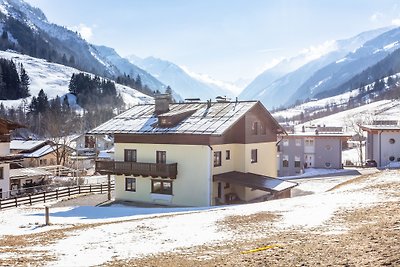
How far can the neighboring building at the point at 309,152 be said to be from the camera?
232 feet

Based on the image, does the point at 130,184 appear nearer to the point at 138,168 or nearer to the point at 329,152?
the point at 138,168

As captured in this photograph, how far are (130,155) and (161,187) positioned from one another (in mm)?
4301

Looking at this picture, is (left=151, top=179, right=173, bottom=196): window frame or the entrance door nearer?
(left=151, top=179, right=173, bottom=196): window frame

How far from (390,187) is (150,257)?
1739 cm

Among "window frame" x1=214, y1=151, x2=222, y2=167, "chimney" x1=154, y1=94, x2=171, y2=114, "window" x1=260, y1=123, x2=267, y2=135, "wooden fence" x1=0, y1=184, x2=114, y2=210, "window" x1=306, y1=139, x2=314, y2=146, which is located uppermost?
"chimney" x1=154, y1=94, x2=171, y2=114

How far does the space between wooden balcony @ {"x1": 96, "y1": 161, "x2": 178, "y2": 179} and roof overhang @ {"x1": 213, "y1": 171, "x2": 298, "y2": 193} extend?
3682 mm

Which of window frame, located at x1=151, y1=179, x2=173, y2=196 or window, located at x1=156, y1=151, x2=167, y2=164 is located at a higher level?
window, located at x1=156, y1=151, x2=167, y2=164

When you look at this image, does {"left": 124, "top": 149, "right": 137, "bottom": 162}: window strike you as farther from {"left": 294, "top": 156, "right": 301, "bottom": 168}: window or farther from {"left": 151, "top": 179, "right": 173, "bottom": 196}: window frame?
{"left": 294, "top": 156, "right": 301, "bottom": 168}: window

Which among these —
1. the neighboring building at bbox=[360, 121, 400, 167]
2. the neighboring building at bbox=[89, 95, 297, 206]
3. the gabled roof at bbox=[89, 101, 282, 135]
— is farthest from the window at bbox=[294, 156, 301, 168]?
the neighboring building at bbox=[89, 95, 297, 206]

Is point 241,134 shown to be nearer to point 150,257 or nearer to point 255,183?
point 255,183

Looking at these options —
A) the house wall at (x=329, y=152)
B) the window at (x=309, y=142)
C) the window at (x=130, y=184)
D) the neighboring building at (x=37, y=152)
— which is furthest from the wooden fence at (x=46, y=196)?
the house wall at (x=329, y=152)

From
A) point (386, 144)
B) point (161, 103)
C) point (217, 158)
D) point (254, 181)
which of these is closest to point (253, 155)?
point (254, 181)

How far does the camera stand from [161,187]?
119 feet

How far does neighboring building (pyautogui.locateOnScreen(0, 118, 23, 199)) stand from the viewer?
143 feet
